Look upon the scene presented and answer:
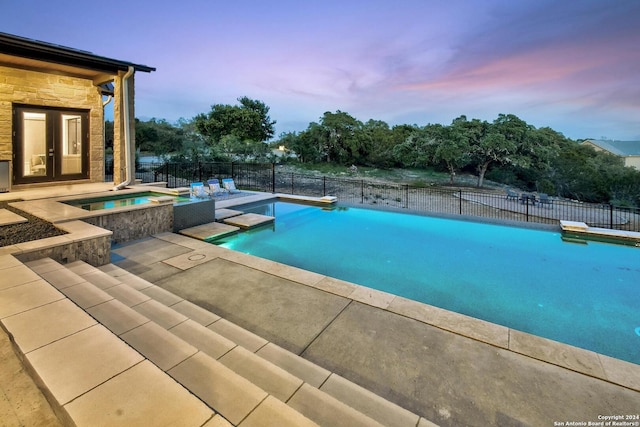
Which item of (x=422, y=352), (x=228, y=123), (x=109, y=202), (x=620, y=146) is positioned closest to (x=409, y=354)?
(x=422, y=352)

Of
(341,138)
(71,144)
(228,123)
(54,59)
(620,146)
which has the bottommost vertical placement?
(71,144)

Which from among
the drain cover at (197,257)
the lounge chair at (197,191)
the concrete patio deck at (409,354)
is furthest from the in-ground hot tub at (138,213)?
the concrete patio deck at (409,354)

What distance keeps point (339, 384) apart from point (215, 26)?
1603 centimetres

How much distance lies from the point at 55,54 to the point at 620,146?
57024 mm

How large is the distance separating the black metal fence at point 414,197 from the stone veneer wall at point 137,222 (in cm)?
611

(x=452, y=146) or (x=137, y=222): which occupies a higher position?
(x=452, y=146)

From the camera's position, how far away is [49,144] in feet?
27.6

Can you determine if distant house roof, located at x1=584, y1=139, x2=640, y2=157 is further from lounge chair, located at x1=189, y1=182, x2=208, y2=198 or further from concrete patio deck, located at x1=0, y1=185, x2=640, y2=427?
concrete patio deck, located at x1=0, y1=185, x2=640, y2=427

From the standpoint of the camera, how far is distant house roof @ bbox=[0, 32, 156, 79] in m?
5.99

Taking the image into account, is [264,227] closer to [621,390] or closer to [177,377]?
[177,377]

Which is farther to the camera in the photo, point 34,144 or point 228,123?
point 228,123

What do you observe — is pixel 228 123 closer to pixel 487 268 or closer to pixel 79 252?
pixel 79 252

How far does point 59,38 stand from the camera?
23750 millimetres

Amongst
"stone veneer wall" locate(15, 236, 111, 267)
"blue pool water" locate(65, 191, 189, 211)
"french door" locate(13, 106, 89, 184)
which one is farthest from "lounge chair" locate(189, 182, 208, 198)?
"stone veneer wall" locate(15, 236, 111, 267)
